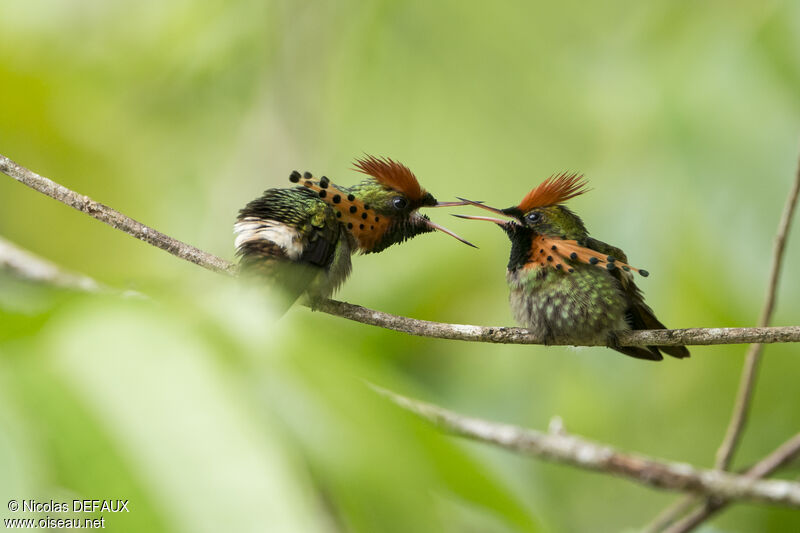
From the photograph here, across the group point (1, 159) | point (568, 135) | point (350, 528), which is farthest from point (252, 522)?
point (568, 135)

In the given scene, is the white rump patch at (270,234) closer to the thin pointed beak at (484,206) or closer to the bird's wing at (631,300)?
the thin pointed beak at (484,206)

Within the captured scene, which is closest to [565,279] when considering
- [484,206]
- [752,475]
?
[484,206]

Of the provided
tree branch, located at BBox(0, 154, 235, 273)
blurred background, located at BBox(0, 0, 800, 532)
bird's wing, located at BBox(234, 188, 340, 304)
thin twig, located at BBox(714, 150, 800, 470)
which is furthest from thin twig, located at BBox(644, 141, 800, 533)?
tree branch, located at BBox(0, 154, 235, 273)

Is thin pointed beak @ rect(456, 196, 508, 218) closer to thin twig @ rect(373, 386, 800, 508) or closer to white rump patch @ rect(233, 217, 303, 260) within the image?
white rump patch @ rect(233, 217, 303, 260)

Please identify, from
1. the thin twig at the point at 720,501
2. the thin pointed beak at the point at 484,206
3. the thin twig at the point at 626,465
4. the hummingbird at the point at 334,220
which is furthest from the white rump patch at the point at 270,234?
the thin twig at the point at 720,501

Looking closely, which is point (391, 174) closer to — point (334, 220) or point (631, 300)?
point (334, 220)

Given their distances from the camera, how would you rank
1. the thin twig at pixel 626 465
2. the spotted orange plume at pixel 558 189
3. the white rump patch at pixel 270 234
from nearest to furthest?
the white rump patch at pixel 270 234 → the spotted orange plume at pixel 558 189 → the thin twig at pixel 626 465
